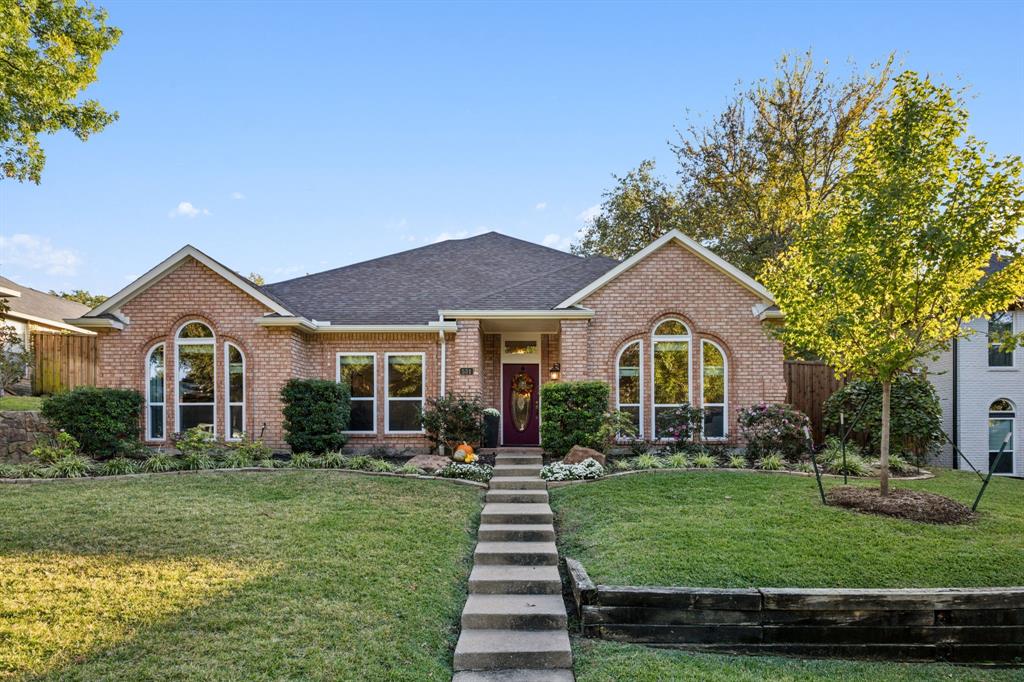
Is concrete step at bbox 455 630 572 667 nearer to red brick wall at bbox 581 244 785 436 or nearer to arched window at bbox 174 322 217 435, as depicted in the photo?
red brick wall at bbox 581 244 785 436

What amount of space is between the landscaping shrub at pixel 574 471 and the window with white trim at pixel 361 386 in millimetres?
5022

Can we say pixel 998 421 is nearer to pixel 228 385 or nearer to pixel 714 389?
pixel 714 389

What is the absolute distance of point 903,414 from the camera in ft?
42.4

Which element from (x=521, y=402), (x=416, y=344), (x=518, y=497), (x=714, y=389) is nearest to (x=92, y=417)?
(x=416, y=344)

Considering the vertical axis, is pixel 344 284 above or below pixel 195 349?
above

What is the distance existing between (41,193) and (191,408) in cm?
497

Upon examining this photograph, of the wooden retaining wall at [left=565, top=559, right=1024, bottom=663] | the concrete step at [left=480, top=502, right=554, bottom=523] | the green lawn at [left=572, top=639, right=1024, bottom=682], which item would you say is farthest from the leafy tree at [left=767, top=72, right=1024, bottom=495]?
the concrete step at [left=480, top=502, right=554, bottom=523]

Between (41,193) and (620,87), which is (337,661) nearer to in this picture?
(41,193)

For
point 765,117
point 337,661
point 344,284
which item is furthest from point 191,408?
point 765,117

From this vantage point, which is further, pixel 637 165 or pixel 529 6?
pixel 637 165

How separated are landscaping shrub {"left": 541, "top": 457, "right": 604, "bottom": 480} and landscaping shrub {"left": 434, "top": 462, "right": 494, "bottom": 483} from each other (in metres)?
0.99

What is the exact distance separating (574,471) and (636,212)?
18.9m

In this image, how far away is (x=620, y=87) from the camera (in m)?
14.7

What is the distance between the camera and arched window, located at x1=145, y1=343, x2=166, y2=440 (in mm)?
13422
